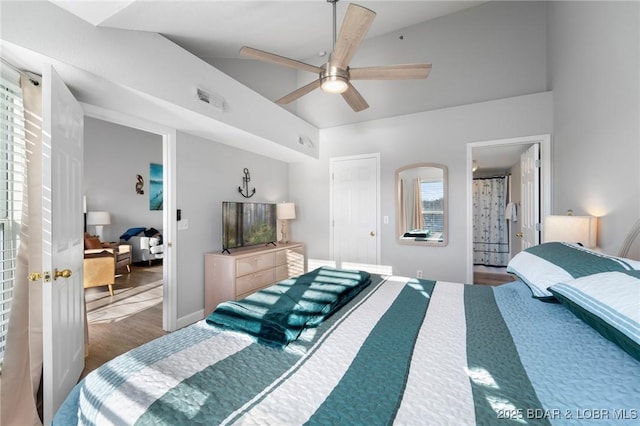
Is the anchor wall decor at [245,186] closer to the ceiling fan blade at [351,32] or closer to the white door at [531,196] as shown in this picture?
the ceiling fan blade at [351,32]

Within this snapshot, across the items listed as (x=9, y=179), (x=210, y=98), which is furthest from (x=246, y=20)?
(x=9, y=179)

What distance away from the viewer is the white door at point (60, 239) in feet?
4.81

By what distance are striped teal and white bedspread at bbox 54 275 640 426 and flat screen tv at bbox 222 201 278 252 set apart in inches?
83.6

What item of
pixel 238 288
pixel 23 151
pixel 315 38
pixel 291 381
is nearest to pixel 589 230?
pixel 291 381

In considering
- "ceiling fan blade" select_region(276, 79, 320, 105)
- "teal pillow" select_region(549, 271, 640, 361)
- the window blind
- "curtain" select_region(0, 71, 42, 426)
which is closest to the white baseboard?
"curtain" select_region(0, 71, 42, 426)

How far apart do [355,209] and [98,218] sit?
16.2ft

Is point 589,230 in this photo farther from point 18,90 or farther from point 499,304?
point 18,90

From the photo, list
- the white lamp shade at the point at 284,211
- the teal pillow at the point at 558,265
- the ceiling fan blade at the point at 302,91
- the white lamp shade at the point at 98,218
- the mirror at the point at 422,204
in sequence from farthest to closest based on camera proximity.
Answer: the white lamp shade at the point at 98,218
the white lamp shade at the point at 284,211
the mirror at the point at 422,204
the ceiling fan blade at the point at 302,91
the teal pillow at the point at 558,265

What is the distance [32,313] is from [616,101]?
155 inches

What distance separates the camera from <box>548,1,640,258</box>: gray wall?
166cm

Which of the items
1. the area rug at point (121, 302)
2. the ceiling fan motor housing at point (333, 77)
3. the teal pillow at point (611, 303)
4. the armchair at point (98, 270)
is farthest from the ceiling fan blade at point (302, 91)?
the armchair at point (98, 270)

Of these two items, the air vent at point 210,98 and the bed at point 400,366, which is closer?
the bed at point 400,366

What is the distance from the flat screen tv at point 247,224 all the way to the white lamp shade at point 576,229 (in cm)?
315

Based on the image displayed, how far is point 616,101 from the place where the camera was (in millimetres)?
1809
